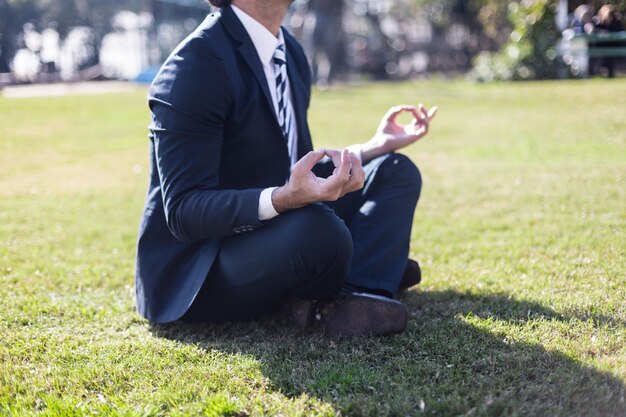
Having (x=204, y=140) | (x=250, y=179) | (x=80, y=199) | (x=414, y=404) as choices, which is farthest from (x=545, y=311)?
(x=80, y=199)

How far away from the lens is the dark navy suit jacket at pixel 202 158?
8.96ft

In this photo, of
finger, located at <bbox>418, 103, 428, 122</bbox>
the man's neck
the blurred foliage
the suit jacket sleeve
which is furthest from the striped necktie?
the blurred foliage

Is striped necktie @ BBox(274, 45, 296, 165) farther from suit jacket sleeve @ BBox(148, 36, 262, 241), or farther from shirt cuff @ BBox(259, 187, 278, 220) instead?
shirt cuff @ BBox(259, 187, 278, 220)

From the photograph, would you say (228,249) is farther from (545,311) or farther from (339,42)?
(339,42)

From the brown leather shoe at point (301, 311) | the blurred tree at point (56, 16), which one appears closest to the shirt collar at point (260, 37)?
the brown leather shoe at point (301, 311)

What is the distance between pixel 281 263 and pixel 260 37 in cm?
95

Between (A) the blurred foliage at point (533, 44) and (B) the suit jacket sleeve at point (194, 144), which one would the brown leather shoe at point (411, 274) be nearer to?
(B) the suit jacket sleeve at point (194, 144)

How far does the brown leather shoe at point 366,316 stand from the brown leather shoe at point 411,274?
22.4 inches

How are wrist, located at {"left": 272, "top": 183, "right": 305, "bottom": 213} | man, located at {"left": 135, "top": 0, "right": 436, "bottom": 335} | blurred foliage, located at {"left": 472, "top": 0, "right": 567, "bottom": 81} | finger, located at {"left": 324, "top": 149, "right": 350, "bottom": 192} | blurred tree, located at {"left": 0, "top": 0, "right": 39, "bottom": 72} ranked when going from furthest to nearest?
blurred tree, located at {"left": 0, "top": 0, "right": 39, "bottom": 72} < blurred foliage, located at {"left": 472, "top": 0, "right": 567, "bottom": 81} < man, located at {"left": 135, "top": 0, "right": 436, "bottom": 335} < wrist, located at {"left": 272, "top": 183, "right": 305, "bottom": 213} < finger, located at {"left": 324, "top": 149, "right": 350, "bottom": 192}

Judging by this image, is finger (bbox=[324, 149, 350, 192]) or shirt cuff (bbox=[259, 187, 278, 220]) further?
shirt cuff (bbox=[259, 187, 278, 220])

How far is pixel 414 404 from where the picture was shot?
7.47 feet

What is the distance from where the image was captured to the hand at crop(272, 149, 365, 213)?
2.48 m

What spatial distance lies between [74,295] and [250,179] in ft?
4.40

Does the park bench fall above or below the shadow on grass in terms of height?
above
